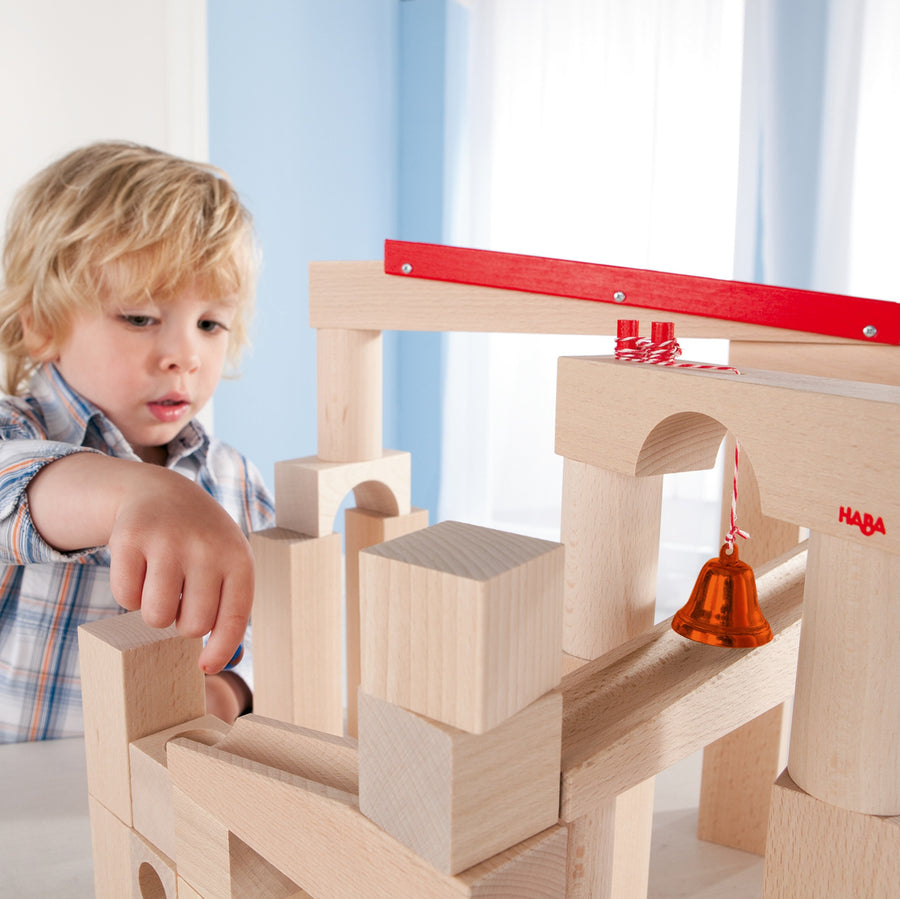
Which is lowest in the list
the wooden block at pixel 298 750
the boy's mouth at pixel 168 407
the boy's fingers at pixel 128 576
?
the wooden block at pixel 298 750

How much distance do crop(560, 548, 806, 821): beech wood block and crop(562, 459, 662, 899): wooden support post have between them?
42mm

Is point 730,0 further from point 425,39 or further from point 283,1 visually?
point 283,1

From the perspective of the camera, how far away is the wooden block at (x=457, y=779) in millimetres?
182

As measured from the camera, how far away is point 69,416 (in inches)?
29.7

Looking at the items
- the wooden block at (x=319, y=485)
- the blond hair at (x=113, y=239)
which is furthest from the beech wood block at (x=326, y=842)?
the blond hair at (x=113, y=239)

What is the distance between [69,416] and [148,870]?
524 millimetres

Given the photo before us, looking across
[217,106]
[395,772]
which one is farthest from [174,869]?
[217,106]

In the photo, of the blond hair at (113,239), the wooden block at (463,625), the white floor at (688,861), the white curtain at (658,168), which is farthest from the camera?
the white curtain at (658,168)

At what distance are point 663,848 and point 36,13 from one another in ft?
3.24

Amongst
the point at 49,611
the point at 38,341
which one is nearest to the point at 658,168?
the point at 38,341

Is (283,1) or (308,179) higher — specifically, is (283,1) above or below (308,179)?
above

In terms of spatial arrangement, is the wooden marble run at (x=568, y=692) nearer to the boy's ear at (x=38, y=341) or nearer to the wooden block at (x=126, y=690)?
the wooden block at (x=126, y=690)

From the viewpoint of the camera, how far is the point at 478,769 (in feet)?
0.60

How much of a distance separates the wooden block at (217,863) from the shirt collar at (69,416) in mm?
539
